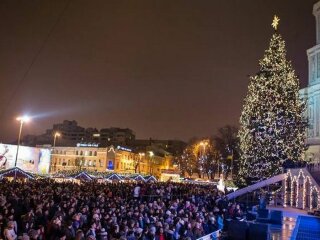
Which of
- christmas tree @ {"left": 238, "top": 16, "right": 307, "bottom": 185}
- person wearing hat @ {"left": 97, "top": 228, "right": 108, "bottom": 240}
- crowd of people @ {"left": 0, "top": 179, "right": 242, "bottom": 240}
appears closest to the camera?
crowd of people @ {"left": 0, "top": 179, "right": 242, "bottom": 240}

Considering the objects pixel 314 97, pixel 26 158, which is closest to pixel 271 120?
pixel 314 97

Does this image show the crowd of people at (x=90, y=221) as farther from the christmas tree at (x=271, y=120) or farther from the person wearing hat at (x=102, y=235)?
the christmas tree at (x=271, y=120)

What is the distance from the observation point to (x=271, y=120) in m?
34.3

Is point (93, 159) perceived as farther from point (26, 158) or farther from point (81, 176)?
point (81, 176)

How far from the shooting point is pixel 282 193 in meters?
29.8

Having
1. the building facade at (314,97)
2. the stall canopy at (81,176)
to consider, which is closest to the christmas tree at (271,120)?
the building facade at (314,97)

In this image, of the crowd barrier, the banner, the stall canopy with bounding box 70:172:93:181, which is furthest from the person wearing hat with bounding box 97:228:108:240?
the banner

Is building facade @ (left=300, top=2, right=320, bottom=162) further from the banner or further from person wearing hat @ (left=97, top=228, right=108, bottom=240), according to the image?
person wearing hat @ (left=97, top=228, right=108, bottom=240)

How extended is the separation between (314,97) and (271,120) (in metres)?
20.8

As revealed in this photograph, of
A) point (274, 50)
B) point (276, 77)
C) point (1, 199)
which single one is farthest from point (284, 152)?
point (1, 199)

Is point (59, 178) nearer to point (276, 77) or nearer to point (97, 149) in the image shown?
point (276, 77)

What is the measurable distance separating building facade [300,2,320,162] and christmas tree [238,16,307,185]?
13.0 m

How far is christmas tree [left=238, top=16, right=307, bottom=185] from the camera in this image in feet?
111

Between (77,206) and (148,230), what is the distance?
15.2 ft
